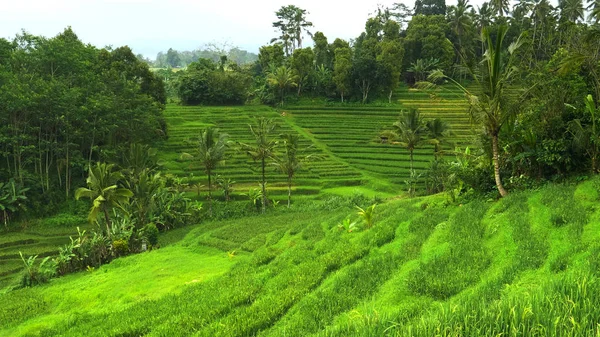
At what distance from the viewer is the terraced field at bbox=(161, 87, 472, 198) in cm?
2984

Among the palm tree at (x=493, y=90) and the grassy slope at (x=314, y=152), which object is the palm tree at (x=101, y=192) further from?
the palm tree at (x=493, y=90)

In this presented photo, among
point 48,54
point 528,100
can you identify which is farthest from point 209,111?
point 528,100

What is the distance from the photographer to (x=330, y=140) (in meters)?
37.8

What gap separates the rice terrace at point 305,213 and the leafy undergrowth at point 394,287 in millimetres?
44

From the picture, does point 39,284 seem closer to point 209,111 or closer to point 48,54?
point 48,54

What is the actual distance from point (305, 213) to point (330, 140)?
16392 millimetres

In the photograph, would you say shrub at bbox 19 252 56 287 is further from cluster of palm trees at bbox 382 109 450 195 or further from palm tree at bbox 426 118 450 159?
palm tree at bbox 426 118 450 159

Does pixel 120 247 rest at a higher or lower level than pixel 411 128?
lower

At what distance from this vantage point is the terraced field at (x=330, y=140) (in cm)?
2984

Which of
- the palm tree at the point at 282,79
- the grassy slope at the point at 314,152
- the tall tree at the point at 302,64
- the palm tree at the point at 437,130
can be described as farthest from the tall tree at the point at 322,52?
the palm tree at the point at 437,130

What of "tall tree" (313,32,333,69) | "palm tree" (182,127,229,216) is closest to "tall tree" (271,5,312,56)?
"tall tree" (313,32,333,69)

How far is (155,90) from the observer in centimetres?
3691

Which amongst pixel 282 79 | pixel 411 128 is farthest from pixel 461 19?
pixel 411 128

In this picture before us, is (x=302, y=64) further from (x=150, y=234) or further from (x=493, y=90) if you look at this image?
(x=493, y=90)
